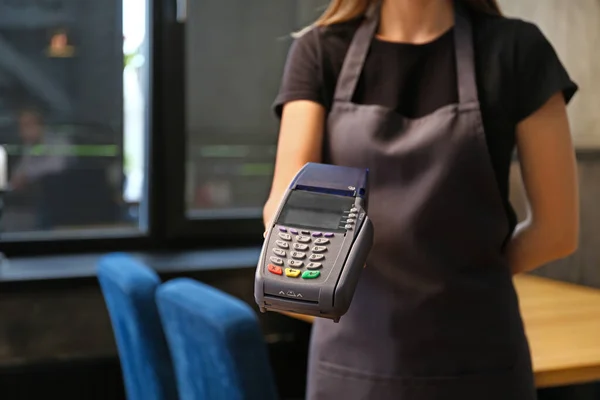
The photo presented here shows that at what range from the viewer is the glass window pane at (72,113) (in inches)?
82.8

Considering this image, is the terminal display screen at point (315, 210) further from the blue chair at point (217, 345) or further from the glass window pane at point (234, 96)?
the glass window pane at point (234, 96)

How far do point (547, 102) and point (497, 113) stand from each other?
6cm

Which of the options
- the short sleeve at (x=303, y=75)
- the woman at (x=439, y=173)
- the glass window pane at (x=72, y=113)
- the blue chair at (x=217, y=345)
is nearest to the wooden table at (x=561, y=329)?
the woman at (x=439, y=173)

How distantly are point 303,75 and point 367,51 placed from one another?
9 cm

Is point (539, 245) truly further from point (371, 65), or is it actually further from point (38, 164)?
point (38, 164)

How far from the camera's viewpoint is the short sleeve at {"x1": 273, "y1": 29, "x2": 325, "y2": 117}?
0.88 m

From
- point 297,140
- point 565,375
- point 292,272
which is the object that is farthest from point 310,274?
point 565,375

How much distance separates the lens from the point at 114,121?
220cm

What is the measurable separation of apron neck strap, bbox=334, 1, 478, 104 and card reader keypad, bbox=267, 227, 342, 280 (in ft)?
1.07

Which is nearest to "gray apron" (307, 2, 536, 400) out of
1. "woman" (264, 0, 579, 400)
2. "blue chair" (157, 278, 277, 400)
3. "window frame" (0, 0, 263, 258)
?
"woman" (264, 0, 579, 400)

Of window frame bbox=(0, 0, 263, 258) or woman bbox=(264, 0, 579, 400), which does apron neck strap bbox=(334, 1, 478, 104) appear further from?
window frame bbox=(0, 0, 263, 258)

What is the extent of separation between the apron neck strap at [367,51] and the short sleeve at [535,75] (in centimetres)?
5

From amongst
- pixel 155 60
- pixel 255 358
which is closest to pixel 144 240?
pixel 155 60

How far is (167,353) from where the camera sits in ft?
4.49
